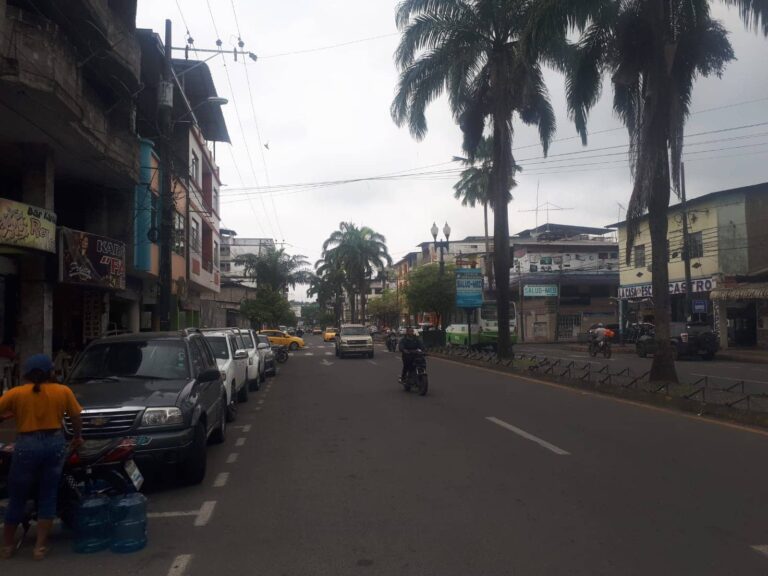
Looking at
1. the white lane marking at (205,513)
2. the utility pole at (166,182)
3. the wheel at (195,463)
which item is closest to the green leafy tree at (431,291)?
the utility pole at (166,182)

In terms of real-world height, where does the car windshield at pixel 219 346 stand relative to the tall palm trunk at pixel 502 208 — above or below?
below

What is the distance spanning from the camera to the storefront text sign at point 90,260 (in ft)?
53.4

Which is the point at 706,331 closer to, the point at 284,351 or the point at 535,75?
the point at 535,75

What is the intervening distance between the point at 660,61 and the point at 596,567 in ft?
45.1

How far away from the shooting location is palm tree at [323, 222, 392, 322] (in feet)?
194

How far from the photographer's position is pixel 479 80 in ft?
81.8

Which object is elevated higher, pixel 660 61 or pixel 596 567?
pixel 660 61

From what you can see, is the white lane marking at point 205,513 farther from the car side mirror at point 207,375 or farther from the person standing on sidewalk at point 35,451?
the car side mirror at point 207,375

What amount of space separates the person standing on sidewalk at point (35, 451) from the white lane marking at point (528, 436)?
6.20 metres

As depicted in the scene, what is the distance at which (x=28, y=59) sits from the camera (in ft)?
40.0

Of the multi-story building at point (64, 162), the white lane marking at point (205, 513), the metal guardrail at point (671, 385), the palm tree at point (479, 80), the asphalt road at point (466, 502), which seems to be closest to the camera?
the asphalt road at point (466, 502)

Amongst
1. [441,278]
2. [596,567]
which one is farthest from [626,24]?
[441,278]

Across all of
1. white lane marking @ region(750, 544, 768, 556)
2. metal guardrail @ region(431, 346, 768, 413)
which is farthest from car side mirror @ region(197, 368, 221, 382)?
metal guardrail @ region(431, 346, 768, 413)

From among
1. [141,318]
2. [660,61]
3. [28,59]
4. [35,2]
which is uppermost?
[35,2]
